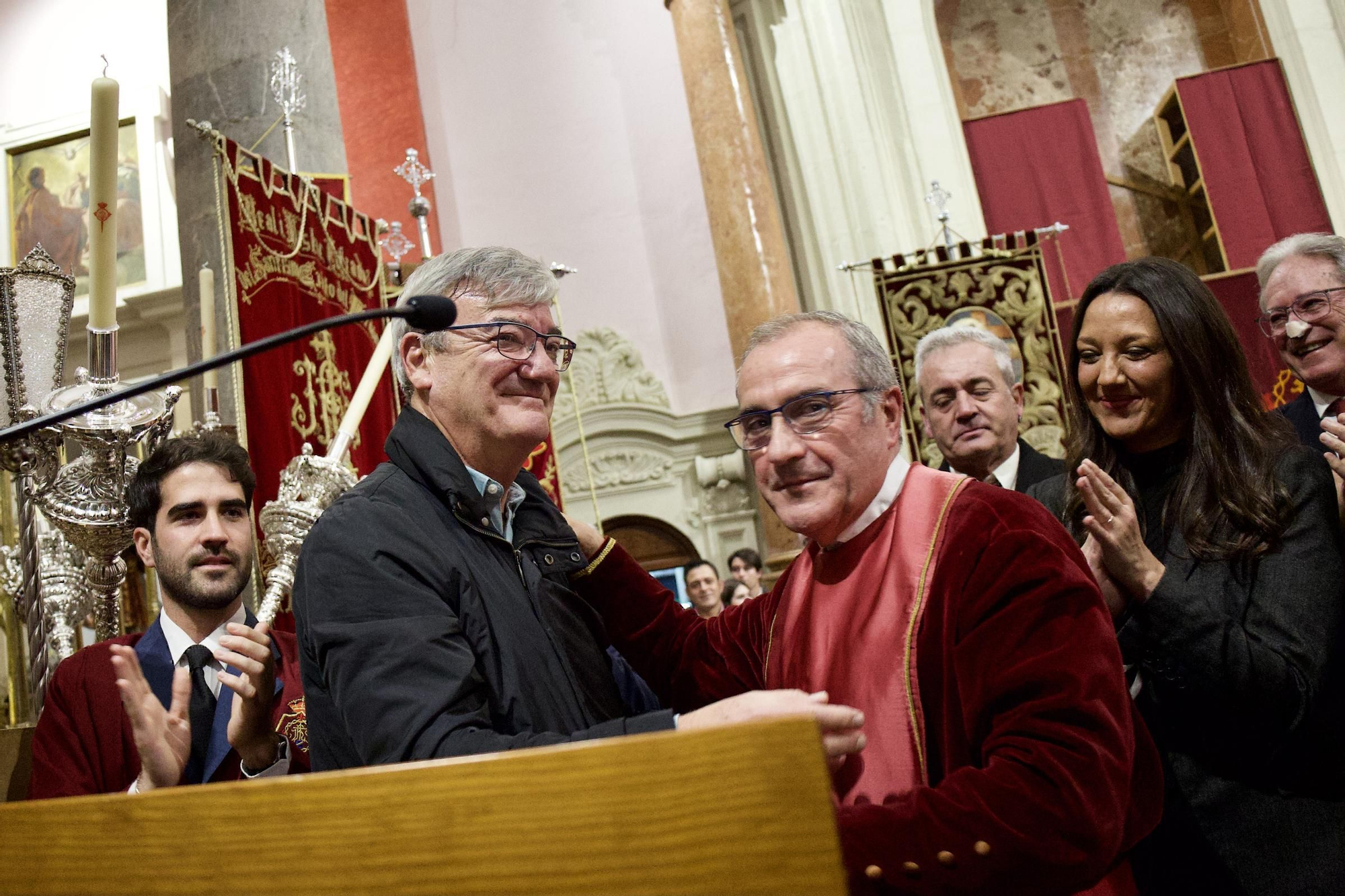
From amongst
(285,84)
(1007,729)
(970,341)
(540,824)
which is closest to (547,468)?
(285,84)

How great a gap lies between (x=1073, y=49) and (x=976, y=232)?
2866mm

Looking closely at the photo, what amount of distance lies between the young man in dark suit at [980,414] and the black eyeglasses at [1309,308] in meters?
0.60

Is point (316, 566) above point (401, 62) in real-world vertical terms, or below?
below

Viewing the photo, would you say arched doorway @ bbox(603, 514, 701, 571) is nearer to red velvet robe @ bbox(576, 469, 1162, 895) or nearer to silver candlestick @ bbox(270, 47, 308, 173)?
silver candlestick @ bbox(270, 47, 308, 173)

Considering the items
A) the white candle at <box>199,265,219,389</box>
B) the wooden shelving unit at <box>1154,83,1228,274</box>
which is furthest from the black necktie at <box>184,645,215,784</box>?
the wooden shelving unit at <box>1154,83,1228,274</box>

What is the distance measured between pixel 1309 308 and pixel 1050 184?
6.72 metres

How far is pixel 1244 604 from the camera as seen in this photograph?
1661mm

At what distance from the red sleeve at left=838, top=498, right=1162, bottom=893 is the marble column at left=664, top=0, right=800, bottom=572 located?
5872mm

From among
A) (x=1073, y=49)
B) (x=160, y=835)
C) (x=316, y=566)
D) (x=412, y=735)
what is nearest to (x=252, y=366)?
(x=316, y=566)

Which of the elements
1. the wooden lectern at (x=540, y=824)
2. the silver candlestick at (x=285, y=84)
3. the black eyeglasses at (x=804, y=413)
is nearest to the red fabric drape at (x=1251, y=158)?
the silver candlestick at (x=285, y=84)

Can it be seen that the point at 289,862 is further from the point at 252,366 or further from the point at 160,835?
the point at 252,366

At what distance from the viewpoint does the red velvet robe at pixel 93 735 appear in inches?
76.8

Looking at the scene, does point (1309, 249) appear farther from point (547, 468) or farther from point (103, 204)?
point (547, 468)

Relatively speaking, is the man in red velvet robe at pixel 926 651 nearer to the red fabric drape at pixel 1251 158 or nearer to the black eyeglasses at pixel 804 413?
the black eyeglasses at pixel 804 413
